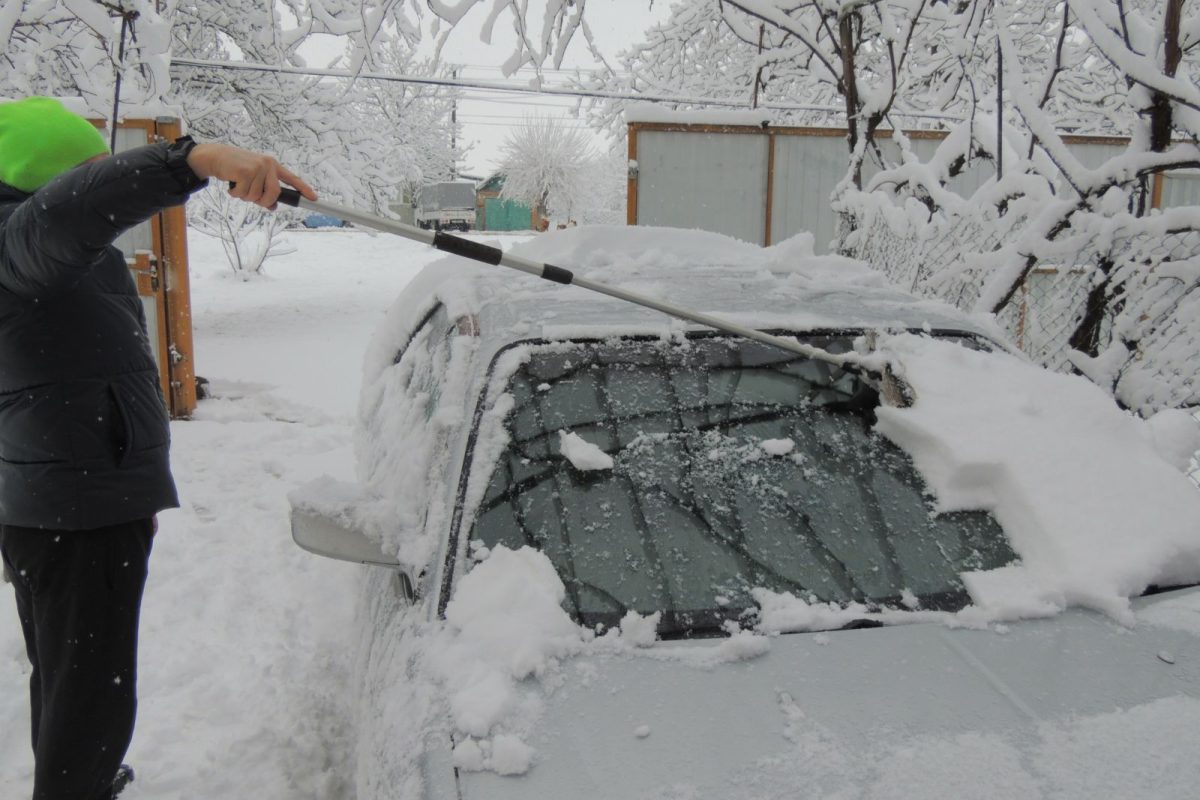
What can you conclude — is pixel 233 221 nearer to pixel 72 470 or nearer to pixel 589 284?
pixel 72 470

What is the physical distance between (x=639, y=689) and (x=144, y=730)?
6.77ft

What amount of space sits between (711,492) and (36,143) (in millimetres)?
1722

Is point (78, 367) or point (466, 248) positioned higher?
point (466, 248)

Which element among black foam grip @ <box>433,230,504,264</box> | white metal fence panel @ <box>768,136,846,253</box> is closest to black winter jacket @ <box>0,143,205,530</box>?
black foam grip @ <box>433,230,504,264</box>

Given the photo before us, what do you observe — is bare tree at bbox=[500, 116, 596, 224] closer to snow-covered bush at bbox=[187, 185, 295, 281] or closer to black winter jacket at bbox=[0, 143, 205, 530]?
snow-covered bush at bbox=[187, 185, 295, 281]

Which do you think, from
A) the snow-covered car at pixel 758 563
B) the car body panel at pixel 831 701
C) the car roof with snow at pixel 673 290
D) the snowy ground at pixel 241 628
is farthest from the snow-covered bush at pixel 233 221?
the car body panel at pixel 831 701

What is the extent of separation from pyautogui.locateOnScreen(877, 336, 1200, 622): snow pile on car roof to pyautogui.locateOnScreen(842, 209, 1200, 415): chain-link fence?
1.53 meters

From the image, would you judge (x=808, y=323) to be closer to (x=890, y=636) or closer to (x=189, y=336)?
(x=890, y=636)

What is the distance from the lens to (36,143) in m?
2.04

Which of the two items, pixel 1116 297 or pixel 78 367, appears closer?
pixel 78 367

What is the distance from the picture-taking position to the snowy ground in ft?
8.61

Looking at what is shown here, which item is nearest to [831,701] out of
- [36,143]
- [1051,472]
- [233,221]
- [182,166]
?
[1051,472]

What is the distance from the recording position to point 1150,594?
6.15 feet

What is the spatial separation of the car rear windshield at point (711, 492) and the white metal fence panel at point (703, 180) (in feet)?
17.2
